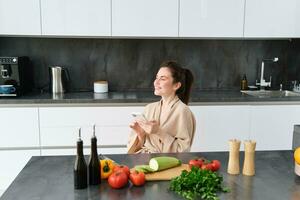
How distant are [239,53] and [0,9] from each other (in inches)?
99.4

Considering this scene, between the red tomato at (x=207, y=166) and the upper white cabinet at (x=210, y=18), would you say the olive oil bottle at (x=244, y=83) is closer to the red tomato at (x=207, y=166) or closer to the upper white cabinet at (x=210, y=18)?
the upper white cabinet at (x=210, y=18)

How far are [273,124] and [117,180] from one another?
2270 millimetres

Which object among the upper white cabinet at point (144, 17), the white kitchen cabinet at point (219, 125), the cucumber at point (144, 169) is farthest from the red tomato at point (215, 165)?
the upper white cabinet at point (144, 17)

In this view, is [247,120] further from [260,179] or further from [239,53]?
[260,179]

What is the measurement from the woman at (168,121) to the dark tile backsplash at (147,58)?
1.44 metres

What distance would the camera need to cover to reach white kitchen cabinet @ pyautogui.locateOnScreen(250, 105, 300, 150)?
3.23 meters

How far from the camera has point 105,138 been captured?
10.3 feet

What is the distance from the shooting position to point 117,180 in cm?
143

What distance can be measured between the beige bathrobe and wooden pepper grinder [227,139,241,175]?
1.62 ft

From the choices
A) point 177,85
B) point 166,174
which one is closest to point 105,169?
point 166,174

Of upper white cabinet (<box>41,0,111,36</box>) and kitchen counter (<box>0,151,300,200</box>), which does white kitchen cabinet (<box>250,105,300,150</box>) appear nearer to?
kitchen counter (<box>0,151,300,200</box>)

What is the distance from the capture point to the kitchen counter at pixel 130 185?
1.38 meters

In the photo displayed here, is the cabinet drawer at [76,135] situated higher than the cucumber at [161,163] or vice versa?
the cucumber at [161,163]

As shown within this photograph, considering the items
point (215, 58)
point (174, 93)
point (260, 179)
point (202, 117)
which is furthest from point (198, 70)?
point (260, 179)
